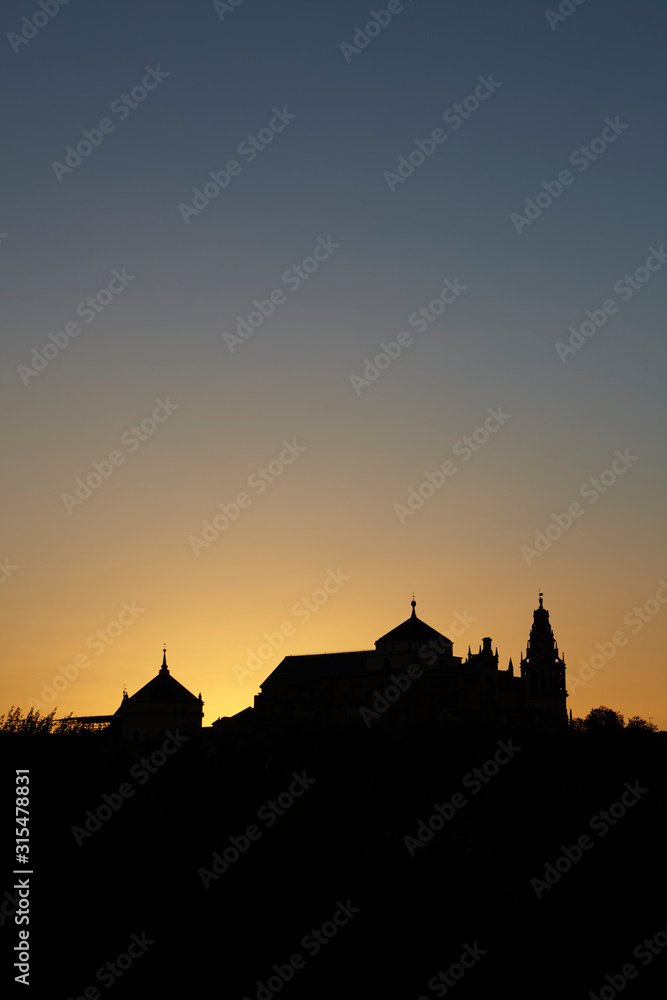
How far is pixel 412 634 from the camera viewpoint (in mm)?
97188

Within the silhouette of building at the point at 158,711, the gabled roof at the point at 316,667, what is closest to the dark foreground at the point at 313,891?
the silhouette of building at the point at 158,711

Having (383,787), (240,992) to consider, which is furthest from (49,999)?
(383,787)

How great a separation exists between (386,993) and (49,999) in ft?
31.9

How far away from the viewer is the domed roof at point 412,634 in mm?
97000

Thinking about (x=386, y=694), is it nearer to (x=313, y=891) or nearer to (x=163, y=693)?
(x=163, y=693)

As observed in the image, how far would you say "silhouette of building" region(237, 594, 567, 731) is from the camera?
297 ft

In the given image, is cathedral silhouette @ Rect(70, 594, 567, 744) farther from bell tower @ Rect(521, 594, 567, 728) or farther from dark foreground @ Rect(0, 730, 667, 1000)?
dark foreground @ Rect(0, 730, 667, 1000)

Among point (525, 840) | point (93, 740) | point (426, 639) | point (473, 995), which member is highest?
point (426, 639)

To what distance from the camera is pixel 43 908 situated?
32.9 metres

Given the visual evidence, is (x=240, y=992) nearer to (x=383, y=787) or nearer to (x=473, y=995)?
(x=473, y=995)

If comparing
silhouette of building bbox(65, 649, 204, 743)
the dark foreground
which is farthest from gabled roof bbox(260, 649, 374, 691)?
the dark foreground

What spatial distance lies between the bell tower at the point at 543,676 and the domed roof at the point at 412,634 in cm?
814

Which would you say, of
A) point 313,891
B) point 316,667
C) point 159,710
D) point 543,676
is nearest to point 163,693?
point 159,710

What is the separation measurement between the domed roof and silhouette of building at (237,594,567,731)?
0.27 ft
